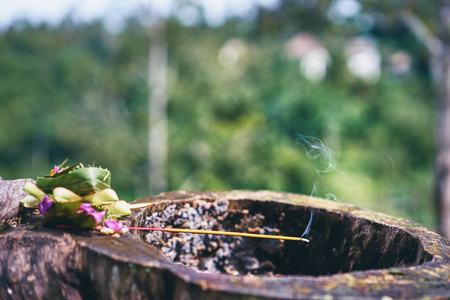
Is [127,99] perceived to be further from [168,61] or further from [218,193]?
[218,193]

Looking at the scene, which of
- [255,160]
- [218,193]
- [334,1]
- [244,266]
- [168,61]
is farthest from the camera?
[168,61]

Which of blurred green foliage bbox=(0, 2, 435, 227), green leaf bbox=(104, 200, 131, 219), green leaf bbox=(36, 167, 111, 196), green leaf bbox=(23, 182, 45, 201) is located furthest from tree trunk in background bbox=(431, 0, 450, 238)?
blurred green foliage bbox=(0, 2, 435, 227)

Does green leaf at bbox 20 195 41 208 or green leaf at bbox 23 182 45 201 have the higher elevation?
green leaf at bbox 23 182 45 201

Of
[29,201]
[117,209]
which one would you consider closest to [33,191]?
[29,201]

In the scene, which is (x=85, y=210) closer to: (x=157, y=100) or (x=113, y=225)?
(x=113, y=225)

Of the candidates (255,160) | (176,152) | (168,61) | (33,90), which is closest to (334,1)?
(255,160)

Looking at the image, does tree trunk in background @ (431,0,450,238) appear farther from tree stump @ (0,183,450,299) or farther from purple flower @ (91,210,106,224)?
purple flower @ (91,210,106,224)
